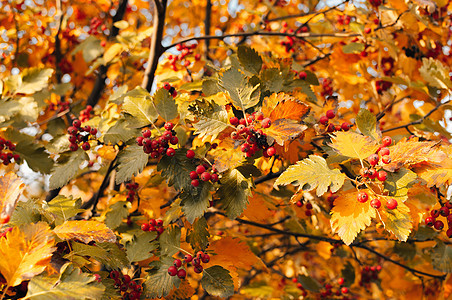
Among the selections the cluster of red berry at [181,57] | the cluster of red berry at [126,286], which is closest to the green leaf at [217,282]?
the cluster of red berry at [126,286]

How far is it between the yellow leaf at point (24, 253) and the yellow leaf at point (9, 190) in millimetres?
116

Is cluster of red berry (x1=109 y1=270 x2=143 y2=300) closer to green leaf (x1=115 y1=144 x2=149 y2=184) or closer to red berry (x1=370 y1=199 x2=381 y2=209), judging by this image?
green leaf (x1=115 y1=144 x2=149 y2=184)

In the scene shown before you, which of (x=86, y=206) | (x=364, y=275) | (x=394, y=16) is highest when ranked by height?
(x=394, y=16)

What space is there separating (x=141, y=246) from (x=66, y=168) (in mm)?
599

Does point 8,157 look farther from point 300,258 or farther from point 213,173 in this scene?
point 300,258

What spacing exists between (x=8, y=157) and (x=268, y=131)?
178 cm

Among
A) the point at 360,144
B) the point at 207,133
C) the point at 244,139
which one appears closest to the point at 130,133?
the point at 207,133

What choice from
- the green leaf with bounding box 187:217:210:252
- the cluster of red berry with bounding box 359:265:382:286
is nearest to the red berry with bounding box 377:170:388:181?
the green leaf with bounding box 187:217:210:252

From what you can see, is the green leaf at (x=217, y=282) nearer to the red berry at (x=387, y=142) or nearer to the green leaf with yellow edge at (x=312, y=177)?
the green leaf with yellow edge at (x=312, y=177)

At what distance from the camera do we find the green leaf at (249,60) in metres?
1.90

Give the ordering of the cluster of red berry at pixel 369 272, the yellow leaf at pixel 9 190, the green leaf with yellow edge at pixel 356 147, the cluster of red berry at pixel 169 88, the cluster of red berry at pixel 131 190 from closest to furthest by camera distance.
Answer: the yellow leaf at pixel 9 190 < the green leaf with yellow edge at pixel 356 147 < the cluster of red berry at pixel 169 88 < the cluster of red berry at pixel 131 190 < the cluster of red berry at pixel 369 272

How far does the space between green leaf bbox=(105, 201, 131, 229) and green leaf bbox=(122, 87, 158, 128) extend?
644 mm

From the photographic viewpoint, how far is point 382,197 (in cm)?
139

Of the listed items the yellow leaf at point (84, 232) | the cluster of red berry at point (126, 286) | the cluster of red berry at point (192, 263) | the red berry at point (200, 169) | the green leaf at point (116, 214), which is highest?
the red berry at point (200, 169)
